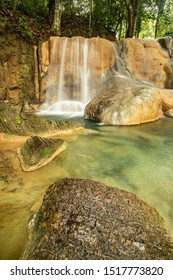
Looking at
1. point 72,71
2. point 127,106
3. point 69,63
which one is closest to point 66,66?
point 69,63

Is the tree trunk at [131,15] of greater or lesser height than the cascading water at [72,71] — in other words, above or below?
above

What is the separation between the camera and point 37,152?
337 cm

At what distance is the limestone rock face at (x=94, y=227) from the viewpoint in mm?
1406

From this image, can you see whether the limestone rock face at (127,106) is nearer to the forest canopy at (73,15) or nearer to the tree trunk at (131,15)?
the forest canopy at (73,15)

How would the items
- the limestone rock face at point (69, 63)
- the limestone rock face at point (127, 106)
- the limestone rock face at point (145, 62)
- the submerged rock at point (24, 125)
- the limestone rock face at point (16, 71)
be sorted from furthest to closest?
the limestone rock face at point (145, 62), the limestone rock face at point (69, 63), the limestone rock face at point (16, 71), the limestone rock face at point (127, 106), the submerged rock at point (24, 125)

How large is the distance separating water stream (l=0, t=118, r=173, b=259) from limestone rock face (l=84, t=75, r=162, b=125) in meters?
0.80

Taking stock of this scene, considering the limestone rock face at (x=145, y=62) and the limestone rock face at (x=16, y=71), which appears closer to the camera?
the limestone rock face at (x=16, y=71)

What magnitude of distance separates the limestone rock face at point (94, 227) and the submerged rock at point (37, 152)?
1.21 metres

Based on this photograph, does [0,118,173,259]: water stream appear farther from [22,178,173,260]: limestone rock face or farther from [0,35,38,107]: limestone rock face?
[0,35,38,107]: limestone rock face

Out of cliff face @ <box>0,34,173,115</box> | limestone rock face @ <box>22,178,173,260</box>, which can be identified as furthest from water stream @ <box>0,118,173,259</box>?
cliff face @ <box>0,34,173,115</box>

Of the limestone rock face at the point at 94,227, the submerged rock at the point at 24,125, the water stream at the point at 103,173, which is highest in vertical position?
the submerged rock at the point at 24,125

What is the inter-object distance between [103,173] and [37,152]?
1133 mm

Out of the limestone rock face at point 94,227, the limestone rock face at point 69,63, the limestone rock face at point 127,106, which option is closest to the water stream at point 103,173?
the limestone rock face at point 94,227

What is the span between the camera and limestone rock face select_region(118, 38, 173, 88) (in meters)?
10.5
